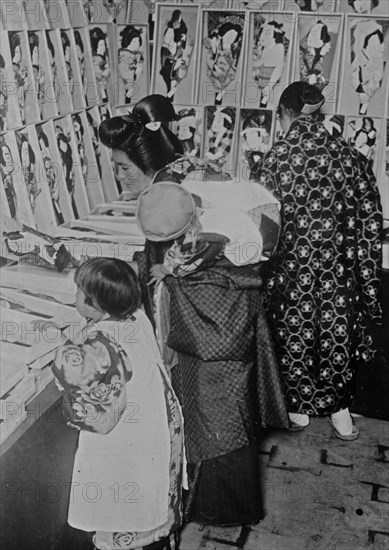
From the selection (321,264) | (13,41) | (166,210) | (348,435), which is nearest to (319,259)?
(321,264)

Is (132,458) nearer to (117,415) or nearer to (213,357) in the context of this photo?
(117,415)

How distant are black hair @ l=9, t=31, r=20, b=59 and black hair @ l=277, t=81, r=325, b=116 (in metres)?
0.95

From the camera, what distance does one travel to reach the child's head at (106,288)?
1.59 meters

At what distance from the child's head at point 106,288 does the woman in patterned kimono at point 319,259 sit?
1.05 meters

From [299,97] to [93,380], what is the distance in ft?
4.64

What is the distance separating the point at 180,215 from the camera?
1683 mm

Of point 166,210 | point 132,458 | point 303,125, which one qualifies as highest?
point 303,125

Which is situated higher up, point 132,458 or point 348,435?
point 132,458

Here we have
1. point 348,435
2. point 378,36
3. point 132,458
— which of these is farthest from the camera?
point 348,435

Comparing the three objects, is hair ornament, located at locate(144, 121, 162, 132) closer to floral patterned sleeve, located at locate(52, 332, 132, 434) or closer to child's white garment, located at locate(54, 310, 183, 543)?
child's white garment, located at locate(54, 310, 183, 543)

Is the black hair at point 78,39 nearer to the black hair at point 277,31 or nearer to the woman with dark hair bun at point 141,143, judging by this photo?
the woman with dark hair bun at point 141,143

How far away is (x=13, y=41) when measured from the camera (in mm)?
2025

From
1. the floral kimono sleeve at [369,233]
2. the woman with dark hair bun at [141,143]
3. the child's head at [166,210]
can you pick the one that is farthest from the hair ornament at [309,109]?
the child's head at [166,210]

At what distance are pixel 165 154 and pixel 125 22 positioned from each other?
1130mm
